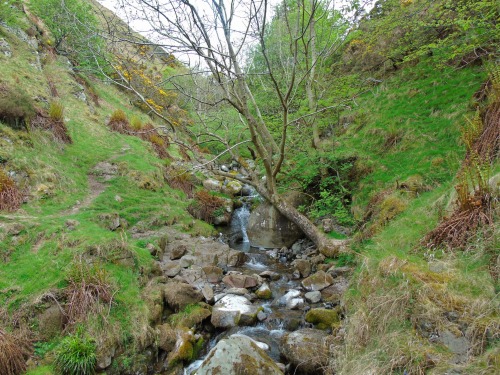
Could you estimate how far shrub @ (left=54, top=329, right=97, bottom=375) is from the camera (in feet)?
12.6

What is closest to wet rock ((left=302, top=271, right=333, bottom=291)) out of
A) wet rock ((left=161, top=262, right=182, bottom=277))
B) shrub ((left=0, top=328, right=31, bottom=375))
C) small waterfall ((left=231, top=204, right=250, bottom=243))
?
wet rock ((left=161, top=262, right=182, bottom=277))

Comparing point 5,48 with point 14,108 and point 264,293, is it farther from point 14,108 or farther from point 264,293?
point 264,293

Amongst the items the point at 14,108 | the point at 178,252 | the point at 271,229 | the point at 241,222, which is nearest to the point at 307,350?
the point at 178,252

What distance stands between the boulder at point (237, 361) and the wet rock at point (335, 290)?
2138 millimetres

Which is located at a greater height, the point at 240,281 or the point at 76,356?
the point at 240,281

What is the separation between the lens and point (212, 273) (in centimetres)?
688

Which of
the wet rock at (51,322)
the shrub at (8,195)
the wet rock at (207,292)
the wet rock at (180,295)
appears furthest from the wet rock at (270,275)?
the shrub at (8,195)

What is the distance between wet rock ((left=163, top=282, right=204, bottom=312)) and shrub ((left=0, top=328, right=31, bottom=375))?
2.18m

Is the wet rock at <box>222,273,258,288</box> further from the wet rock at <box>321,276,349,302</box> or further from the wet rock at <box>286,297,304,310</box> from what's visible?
the wet rock at <box>321,276,349,302</box>

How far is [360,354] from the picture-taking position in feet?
10.7

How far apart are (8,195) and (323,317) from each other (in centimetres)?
677

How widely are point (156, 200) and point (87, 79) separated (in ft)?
32.7

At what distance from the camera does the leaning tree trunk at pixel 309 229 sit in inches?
282

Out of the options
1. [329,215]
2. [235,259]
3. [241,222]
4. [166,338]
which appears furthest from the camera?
[241,222]
